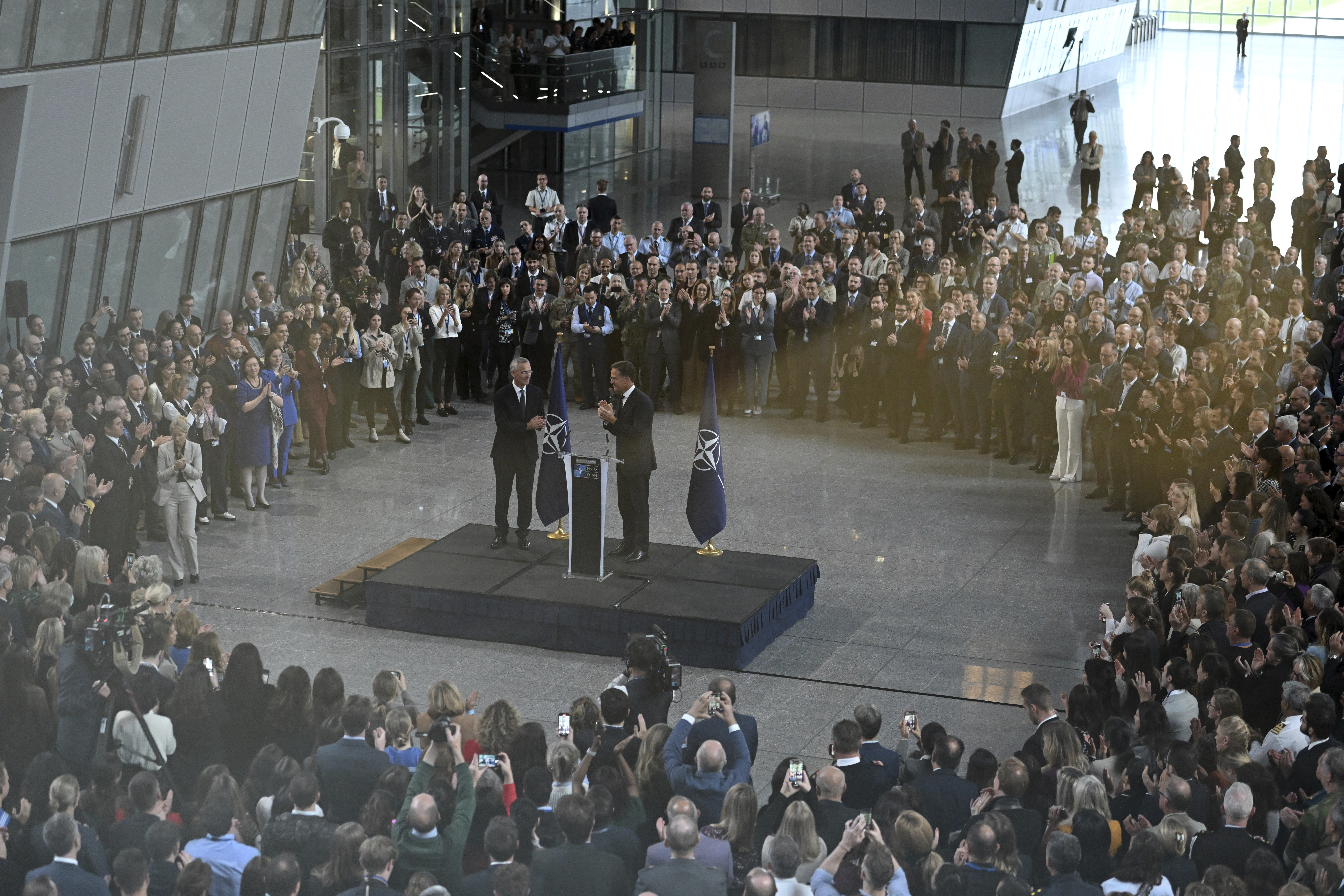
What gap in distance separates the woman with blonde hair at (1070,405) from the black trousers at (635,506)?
220 inches

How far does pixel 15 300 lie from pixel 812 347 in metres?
9.49

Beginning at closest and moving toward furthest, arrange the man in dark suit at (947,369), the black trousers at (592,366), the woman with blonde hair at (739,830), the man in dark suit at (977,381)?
the woman with blonde hair at (739,830) → the man in dark suit at (977,381) → the man in dark suit at (947,369) → the black trousers at (592,366)

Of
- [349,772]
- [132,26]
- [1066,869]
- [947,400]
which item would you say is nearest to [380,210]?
[132,26]

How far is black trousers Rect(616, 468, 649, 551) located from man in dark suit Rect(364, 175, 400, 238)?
491 inches

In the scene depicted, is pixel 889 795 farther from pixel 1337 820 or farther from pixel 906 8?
pixel 906 8

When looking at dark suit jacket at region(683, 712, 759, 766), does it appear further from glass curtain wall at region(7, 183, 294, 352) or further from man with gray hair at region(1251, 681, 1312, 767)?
glass curtain wall at region(7, 183, 294, 352)

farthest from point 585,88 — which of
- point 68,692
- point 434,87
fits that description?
point 68,692

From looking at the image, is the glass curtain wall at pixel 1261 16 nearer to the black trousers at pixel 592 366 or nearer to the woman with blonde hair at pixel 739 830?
the black trousers at pixel 592 366

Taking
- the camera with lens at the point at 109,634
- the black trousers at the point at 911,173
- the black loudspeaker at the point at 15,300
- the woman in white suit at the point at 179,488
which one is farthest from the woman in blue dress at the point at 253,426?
the black trousers at the point at 911,173

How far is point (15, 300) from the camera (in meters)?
17.9

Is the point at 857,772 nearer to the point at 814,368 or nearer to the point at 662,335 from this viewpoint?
the point at 814,368

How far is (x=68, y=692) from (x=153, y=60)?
12.4 meters

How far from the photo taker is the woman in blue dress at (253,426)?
15.7 m

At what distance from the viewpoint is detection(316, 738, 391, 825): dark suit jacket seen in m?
7.89
